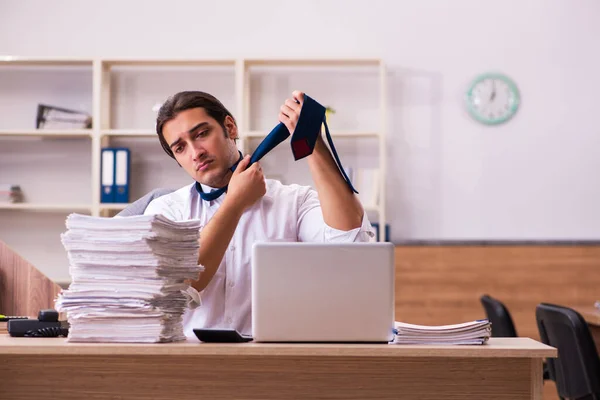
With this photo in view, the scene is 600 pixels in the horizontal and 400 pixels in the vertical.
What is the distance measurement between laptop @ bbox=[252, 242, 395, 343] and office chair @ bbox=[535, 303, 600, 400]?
5.68 feet

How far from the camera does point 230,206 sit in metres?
2.07

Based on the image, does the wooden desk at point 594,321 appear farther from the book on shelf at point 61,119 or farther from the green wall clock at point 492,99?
the book on shelf at point 61,119

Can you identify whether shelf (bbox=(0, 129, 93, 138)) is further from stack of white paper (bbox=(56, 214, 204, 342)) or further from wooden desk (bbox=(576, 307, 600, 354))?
stack of white paper (bbox=(56, 214, 204, 342))

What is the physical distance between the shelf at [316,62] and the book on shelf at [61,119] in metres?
1.03

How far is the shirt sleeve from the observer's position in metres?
2.10

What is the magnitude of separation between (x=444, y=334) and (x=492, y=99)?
3798mm

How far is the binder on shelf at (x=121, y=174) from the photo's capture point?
4945mm

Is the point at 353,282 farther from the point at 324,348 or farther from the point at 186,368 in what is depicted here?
the point at 186,368

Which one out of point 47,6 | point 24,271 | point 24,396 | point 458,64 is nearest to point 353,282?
point 24,396

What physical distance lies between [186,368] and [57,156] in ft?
12.7

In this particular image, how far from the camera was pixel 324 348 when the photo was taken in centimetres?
151

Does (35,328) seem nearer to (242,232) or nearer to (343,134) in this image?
(242,232)

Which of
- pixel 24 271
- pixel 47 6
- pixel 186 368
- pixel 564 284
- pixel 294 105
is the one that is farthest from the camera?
pixel 47 6

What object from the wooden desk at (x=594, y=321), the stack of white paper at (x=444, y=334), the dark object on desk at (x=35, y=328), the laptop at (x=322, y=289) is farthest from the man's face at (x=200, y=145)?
Answer: the wooden desk at (x=594, y=321)
